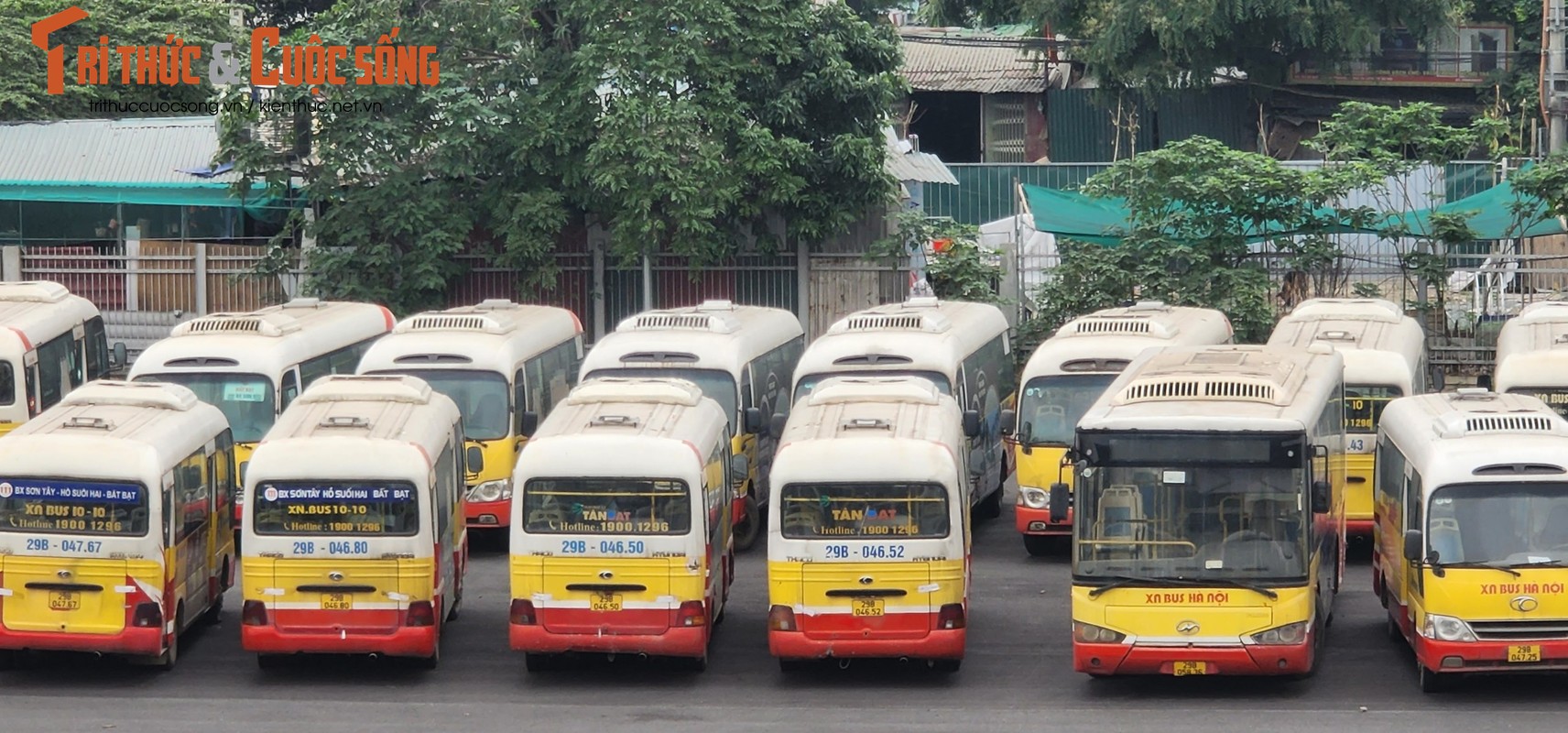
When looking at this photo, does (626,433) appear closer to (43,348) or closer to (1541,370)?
(1541,370)

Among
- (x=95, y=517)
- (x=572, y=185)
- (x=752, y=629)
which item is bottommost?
(x=752, y=629)

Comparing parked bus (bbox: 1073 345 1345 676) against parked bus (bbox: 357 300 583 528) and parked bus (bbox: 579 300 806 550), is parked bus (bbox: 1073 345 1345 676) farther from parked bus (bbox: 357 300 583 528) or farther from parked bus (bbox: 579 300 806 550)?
parked bus (bbox: 357 300 583 528)

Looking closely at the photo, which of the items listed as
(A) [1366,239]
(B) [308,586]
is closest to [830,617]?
(B) [308,586]

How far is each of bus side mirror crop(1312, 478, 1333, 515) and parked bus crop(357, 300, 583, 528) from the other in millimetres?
8461

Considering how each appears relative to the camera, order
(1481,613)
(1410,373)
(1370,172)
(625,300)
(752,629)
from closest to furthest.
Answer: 1. (1481,613)
2. (752,629)
3. (1410,373)
4. (1370,172)
5. (625,300)

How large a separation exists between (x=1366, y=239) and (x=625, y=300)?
433 inches

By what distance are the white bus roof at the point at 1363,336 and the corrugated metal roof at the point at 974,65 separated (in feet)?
71.6

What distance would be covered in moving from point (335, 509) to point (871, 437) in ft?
13.4

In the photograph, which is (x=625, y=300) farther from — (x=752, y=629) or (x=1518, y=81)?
(x=1518, y=81)

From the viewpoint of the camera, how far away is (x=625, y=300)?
30.4 metres

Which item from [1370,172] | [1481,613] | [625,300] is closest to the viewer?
[1481,613]

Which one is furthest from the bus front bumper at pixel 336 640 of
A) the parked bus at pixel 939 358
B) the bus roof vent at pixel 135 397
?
the parked bus at pixel 939 358

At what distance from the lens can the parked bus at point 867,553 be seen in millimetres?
14922

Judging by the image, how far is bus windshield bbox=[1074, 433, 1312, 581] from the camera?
46.5 ft
